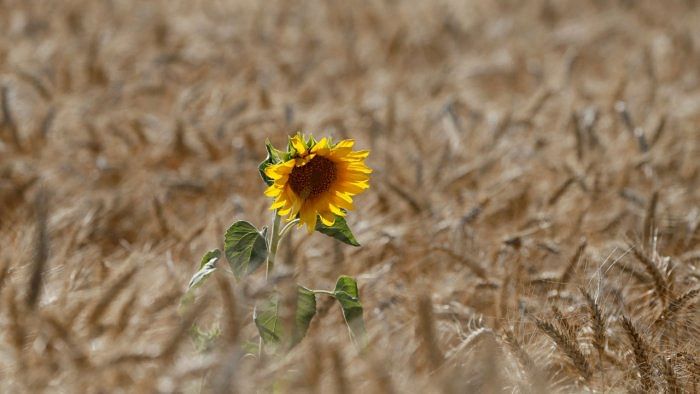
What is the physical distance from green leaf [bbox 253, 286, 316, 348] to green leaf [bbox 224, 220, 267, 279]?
68 millimetres

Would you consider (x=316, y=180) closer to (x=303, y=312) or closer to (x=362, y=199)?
(x=303, y=312)

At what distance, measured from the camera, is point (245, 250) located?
1.41m

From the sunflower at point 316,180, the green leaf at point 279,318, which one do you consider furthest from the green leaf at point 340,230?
the green leaf at point 279,318

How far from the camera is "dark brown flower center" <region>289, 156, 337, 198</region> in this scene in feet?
4.62

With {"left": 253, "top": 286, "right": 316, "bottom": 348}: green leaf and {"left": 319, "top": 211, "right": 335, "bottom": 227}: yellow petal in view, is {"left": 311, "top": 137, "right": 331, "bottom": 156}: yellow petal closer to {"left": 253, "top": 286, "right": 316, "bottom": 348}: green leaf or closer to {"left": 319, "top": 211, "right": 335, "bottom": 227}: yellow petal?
{"left": 319, "top": 211, "right": 335, "bottom": 227}: yellow petal

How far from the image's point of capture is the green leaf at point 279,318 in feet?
4.41

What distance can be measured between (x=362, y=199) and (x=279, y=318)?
1.19 meters

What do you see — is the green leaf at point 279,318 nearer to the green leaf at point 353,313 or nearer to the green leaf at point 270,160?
the green leaf at point 353,313

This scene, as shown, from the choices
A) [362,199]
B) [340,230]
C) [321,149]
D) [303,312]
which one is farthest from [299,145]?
[362,199]

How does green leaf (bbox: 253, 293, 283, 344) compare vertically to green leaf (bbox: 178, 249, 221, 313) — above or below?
below

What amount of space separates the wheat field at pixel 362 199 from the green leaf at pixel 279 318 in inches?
1.6

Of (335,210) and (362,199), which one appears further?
(362,199)

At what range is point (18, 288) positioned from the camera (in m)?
1.46

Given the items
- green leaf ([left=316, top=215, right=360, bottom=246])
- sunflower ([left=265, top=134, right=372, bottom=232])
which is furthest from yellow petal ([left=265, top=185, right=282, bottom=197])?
green leaf ([left=316, top=215, right=360, bottom=246])
